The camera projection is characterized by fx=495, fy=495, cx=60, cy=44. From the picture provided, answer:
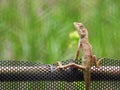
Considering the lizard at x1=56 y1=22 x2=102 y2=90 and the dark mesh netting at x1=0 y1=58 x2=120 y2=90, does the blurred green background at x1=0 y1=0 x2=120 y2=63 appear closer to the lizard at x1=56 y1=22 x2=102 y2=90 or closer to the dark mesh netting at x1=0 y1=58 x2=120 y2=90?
the lizard at x1=56 y1=22 x2=102 y2=90

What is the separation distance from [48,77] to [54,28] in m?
1.46

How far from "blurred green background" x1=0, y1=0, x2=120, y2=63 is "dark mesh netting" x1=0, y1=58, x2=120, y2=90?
1.15m

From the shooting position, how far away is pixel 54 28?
3.17 m

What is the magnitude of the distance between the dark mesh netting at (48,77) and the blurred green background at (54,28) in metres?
1.15

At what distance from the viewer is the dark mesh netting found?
5.65 ft

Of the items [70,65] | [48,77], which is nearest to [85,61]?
[70,65]

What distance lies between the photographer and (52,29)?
3.17 meters

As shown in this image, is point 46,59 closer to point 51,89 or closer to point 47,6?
point 47,6

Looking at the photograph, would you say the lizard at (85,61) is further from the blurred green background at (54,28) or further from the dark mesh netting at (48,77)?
the blurred green background at (54,28)

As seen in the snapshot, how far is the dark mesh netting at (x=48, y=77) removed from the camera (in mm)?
1722

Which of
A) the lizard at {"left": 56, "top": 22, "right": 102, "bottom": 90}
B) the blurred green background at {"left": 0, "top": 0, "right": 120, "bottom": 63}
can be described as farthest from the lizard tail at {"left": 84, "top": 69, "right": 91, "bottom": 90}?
the blurred green background at {"left": 0, "top": 0, "right": 120, "bottom": 63}

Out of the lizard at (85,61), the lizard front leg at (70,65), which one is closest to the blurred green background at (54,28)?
the lizard at (85,61)

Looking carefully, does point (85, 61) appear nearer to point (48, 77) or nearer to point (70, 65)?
point (70, 65)

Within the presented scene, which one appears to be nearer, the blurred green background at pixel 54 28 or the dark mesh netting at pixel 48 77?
the dark mesh netting at pixel 48 77
